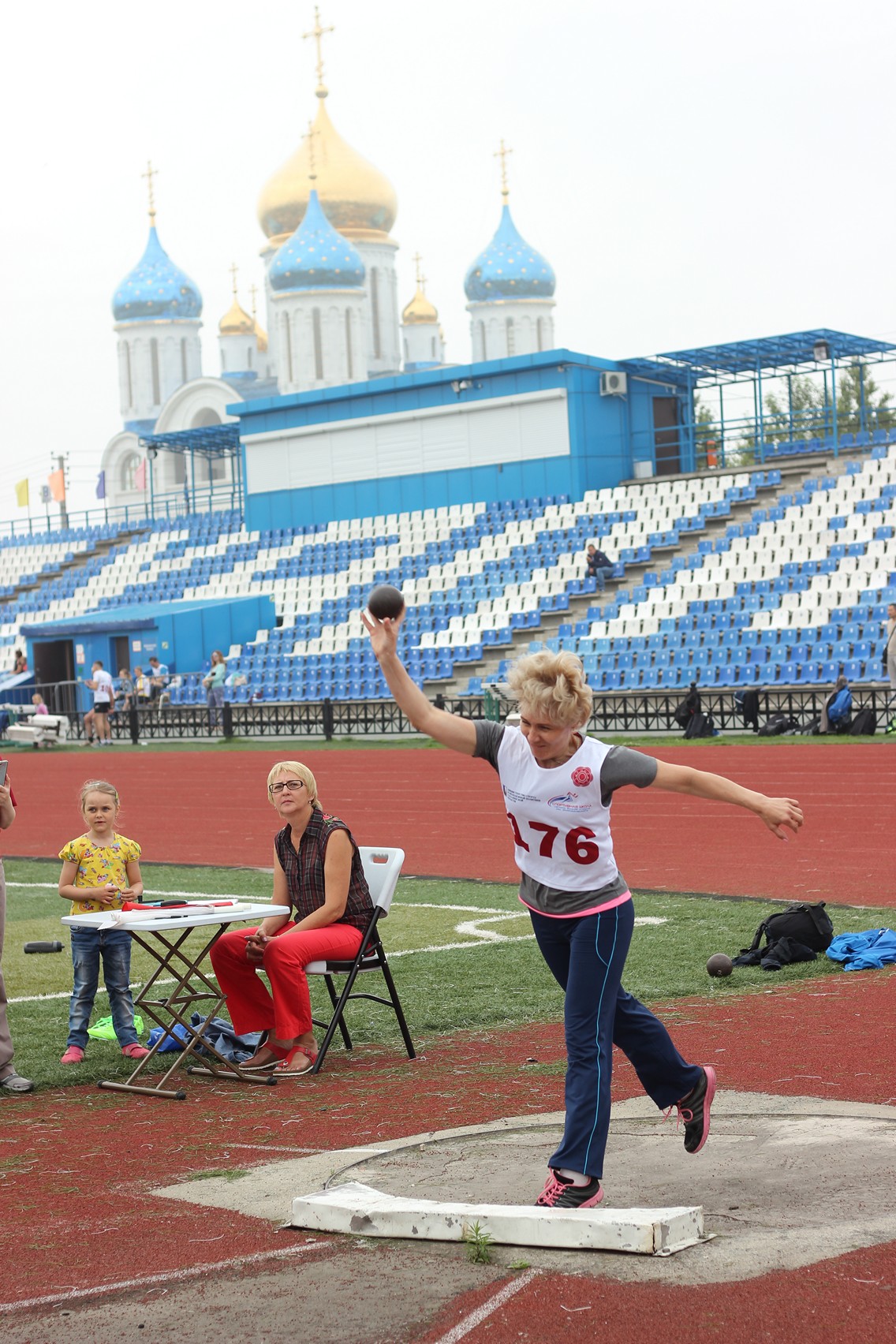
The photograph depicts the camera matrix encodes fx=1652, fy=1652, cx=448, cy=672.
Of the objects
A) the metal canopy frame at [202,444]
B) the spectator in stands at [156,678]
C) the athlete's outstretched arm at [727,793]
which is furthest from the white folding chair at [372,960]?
the metal canopy frame at [202,444]

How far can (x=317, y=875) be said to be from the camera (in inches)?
309

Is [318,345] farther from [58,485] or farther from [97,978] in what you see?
[97,978]

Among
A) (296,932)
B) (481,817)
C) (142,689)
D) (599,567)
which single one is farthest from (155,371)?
(296,932)

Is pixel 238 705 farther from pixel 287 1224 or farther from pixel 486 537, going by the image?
pixel 287 1224

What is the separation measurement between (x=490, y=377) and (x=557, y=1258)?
1718 inches

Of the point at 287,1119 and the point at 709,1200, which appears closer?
the point at 709,1200

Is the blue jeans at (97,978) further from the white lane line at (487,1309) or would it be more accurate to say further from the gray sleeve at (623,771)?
the white lane line at (487,1309)

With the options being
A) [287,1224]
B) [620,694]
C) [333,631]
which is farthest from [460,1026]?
[333,631]

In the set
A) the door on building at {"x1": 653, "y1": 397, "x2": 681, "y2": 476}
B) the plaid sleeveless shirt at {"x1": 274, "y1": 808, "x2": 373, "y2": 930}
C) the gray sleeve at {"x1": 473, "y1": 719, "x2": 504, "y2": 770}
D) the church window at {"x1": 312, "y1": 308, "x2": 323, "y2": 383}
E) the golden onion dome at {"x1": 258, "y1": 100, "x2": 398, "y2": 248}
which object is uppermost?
the golden onion dome at {"x1": 258, "y1": 100, "x2": 398, "y2": 248}

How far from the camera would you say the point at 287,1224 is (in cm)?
512

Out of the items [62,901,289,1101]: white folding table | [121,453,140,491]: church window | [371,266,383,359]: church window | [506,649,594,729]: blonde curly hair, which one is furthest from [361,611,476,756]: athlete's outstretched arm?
[121,453,140,491]: church window

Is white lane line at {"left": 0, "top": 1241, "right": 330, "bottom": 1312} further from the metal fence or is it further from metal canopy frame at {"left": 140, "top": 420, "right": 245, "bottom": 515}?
metal canopy frame at {"left": 140, "top": 420, "right": 245, "bottom": 515}

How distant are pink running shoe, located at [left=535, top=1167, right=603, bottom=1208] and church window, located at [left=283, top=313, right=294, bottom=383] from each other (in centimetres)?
6241

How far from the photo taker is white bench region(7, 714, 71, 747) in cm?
3678
